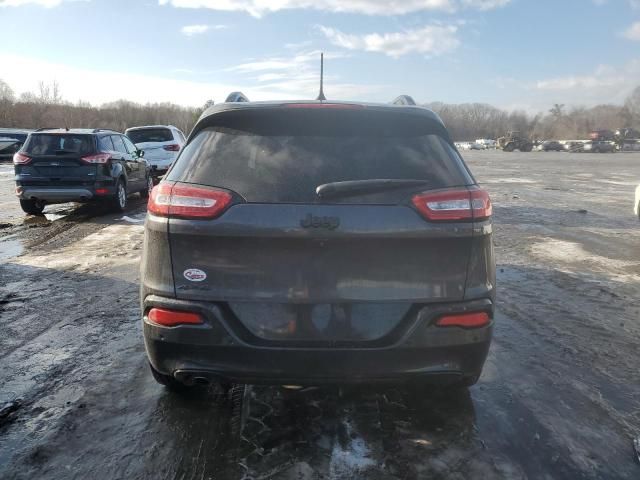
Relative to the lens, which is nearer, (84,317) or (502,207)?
Answer: (84,317)

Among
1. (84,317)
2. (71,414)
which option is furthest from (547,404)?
(84,317)

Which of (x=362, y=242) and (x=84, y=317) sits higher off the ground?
(x=362, y=242)

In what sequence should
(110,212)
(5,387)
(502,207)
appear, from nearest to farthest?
(5,387) → (110,212) → (502,207)

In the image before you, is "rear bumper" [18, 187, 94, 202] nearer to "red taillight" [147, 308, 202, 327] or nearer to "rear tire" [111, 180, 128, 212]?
"rear tire" [111, 180, 128, 212]

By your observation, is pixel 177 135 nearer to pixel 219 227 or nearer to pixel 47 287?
pixel 47 287

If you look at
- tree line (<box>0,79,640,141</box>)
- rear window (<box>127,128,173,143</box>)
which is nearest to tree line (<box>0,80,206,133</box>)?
tree line (<box>0,79,640,141</box>)

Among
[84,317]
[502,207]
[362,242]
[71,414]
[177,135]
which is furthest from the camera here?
[177,135]

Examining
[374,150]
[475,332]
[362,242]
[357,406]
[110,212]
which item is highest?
[374,150]

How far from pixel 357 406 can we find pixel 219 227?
1457 millimetres

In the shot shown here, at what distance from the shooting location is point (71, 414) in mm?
3119

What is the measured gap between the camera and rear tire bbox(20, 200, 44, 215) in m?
11.1

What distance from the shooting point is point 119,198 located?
11.5 metres

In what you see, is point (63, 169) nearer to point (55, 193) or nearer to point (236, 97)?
point (55, 193)

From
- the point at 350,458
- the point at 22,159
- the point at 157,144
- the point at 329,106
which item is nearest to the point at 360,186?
the point at 329,106
